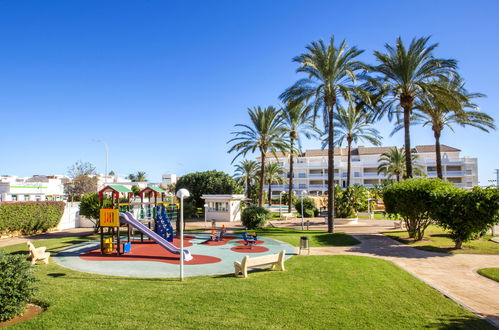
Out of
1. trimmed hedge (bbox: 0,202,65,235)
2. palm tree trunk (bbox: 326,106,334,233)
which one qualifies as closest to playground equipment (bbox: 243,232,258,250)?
palm tree trunk (bbox: 326,106,334,233)

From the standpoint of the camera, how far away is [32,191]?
2060 inches

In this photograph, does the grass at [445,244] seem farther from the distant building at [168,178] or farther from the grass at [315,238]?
the distant building at [168,178]

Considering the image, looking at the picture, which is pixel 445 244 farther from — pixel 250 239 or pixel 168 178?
pixel 168 178

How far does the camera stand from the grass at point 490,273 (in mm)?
11274

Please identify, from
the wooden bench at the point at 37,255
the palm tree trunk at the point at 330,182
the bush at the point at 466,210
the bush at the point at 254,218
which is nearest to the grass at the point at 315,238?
the palm tree trunk at the point at 330,182

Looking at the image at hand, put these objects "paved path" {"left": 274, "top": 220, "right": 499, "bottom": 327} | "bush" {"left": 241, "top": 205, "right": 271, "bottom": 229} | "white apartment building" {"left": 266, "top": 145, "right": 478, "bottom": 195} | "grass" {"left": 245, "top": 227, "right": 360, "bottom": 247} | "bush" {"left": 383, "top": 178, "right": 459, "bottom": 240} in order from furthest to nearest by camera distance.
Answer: "white apartment building" {"left": 266, "top": 145, "right": 478, "bottom": 195} < "bush" {"left": 241, "top": 205, "right": 271, "bottom": 229} < "grass" {"left": 245, "top": 227, "right": 360, "bottom": 247} < "bush" {"left": 383, "top": 178, "right": 459, "bottom": 240} < "paved path" {"left": 274, "top": 220, "right": 499, "bottom": 327}

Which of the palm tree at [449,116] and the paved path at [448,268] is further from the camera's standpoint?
the palm tree at [449,116]

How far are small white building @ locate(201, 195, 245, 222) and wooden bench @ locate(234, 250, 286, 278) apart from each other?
22972mm

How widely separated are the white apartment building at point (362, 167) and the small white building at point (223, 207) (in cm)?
3568

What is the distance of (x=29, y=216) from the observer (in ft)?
77.8

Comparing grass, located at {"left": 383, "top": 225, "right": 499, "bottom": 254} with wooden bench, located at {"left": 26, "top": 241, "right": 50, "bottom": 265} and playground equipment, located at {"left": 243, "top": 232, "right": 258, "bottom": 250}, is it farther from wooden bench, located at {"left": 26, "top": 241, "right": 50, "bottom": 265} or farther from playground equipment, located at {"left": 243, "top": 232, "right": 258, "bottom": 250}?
wooden bench, located at {"left": 26, "top": 241, "right": 50, "bottom": 265}

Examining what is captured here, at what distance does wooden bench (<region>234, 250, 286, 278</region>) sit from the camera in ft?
37.0

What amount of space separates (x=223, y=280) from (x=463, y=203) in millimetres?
13270

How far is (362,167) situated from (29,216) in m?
67.0
